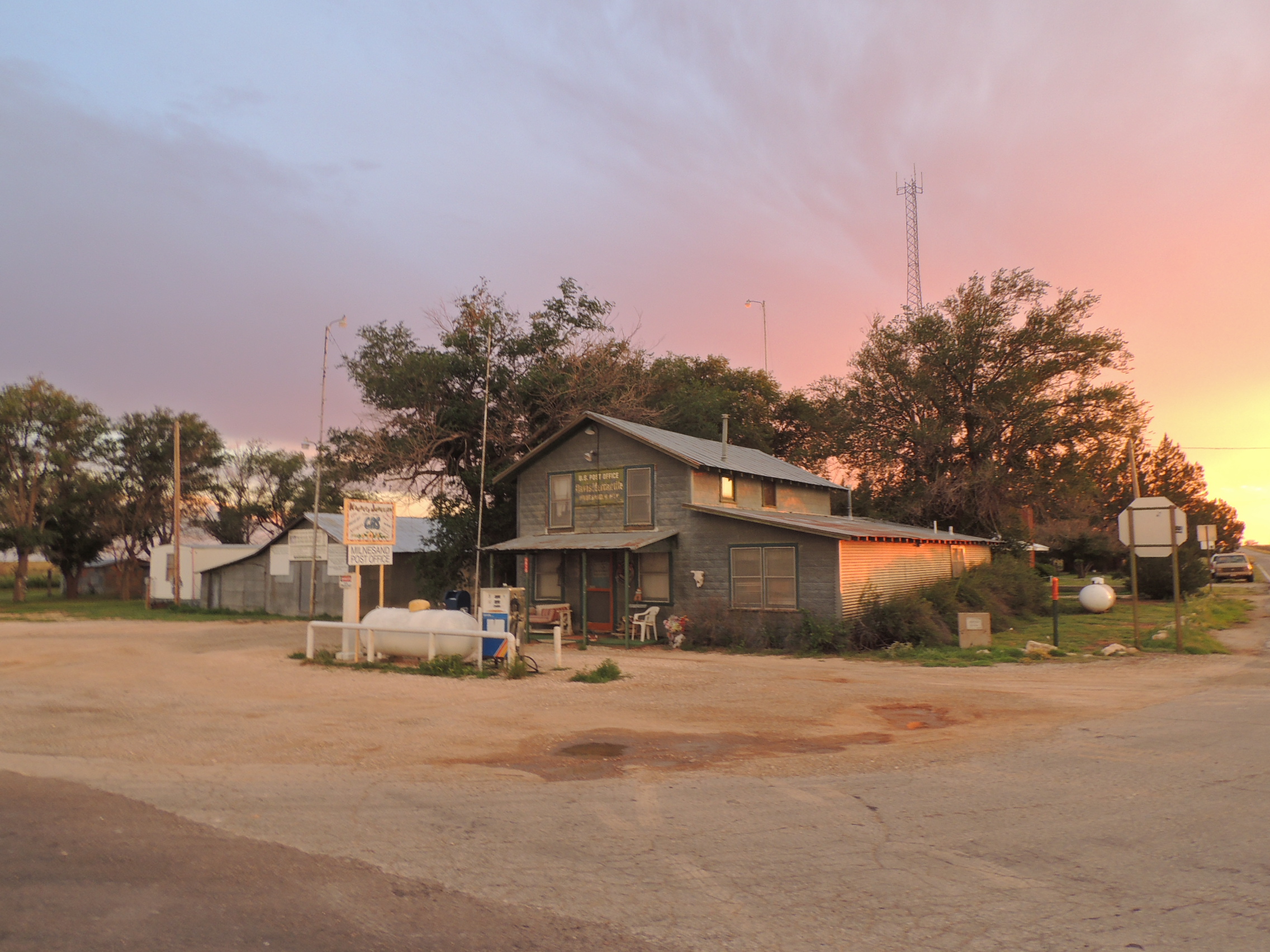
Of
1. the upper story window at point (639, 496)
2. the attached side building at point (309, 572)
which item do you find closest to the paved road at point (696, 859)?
the upper story window at point (639, 496)

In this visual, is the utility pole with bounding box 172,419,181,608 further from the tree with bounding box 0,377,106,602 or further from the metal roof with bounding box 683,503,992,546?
the metal roof with bounding box 683,503,992,546

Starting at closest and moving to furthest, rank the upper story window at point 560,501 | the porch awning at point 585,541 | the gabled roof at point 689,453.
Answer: the porch awning at point 585,541 → the gabled roof at point 689,453 → the upper story window at point 560,501

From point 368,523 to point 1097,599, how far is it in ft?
77.3

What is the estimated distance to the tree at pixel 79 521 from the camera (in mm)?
52094

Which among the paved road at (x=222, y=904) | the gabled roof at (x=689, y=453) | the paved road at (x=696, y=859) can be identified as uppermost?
the gabled roof at (x=689, y=453)

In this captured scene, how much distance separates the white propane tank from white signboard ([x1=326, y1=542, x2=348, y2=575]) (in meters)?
17.2

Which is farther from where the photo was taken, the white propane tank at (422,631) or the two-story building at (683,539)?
the two-story building at (683,539)

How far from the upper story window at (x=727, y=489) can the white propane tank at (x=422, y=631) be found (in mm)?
10256

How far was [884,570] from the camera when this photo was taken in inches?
930

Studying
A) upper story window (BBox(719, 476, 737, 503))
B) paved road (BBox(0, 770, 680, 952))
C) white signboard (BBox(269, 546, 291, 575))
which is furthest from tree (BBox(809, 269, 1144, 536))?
paved road (BBox(0, 770, 680, 952))

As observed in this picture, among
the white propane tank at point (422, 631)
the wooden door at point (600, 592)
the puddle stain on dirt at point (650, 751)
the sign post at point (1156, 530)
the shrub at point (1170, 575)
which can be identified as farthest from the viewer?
the shrub at point (1170, 575)

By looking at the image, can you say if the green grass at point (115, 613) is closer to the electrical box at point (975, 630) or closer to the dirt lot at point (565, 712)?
the dirt lot at point (565, 712)

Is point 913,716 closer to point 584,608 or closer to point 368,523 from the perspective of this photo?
point 584,608

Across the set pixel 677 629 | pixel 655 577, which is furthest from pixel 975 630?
pixel 655 577
